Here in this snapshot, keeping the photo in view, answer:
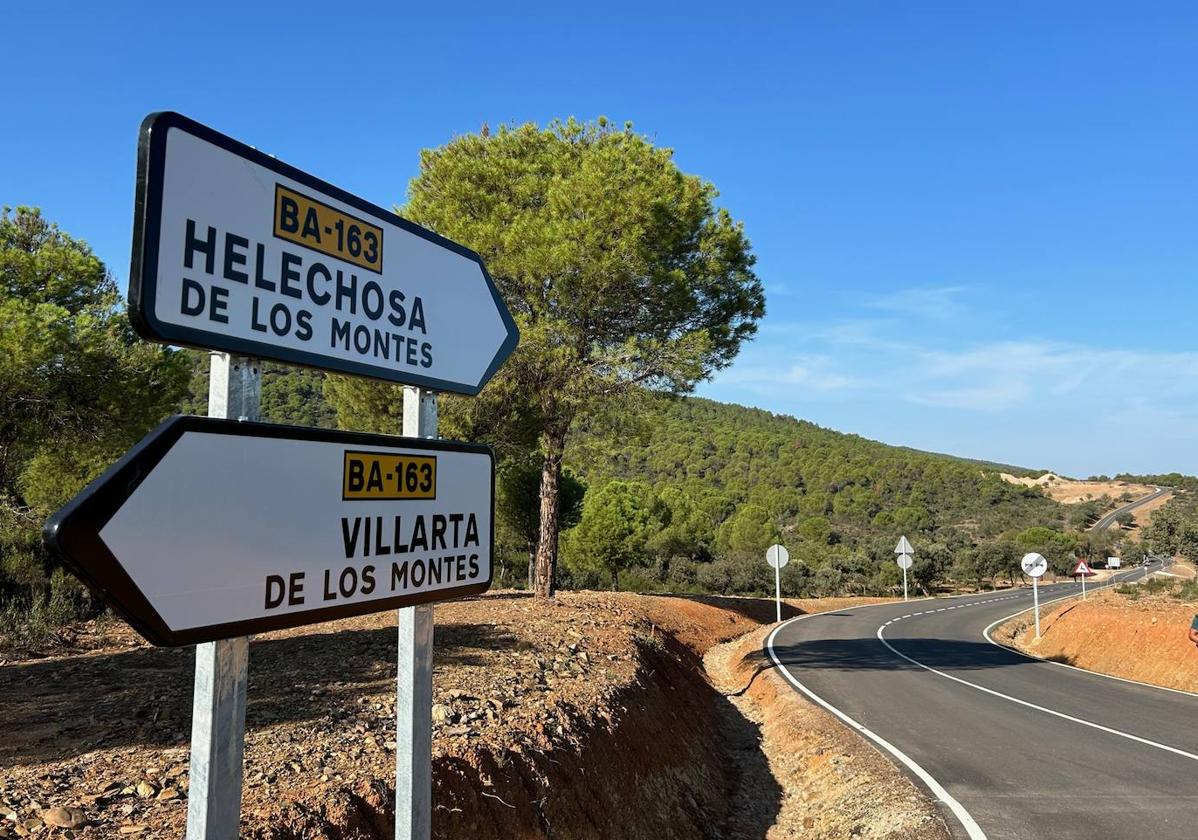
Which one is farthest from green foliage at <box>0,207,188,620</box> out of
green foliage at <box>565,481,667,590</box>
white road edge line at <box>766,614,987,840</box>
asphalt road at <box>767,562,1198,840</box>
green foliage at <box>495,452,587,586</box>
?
green foliage at <box>565,481,667,590</box>

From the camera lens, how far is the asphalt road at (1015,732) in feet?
22.6

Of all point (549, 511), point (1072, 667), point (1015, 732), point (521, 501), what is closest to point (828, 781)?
point (1015, 732)

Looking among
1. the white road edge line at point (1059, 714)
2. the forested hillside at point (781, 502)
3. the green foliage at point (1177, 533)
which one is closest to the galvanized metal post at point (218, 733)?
the white road edge line at point (1059, 714)

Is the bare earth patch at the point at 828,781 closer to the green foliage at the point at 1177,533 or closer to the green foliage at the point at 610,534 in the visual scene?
the green foliage at the point at 610,534

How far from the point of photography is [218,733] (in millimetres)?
1768

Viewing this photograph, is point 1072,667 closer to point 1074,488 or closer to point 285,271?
point 285,271

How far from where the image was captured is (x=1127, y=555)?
242ft

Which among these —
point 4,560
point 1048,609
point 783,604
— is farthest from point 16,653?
point 1048,609

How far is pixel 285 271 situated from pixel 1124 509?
134578 millimetres

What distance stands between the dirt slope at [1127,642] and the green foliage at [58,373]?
806 inches

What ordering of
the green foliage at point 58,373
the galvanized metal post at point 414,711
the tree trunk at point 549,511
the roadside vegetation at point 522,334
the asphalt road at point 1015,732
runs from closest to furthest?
the galvanized metal post at point 414,711, the asphalt road at point 1015,732, the green foliage at point 58,373, the roadside vegetation at point 522,334, the tree trunk at point 549,511

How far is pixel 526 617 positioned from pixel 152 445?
11.0 m

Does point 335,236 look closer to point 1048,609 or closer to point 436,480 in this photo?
point 436,480

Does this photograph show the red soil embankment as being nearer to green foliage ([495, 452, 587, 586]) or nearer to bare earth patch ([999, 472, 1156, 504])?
green foliage ([495, 452, 587, 586])
